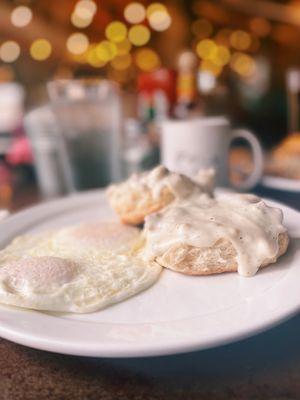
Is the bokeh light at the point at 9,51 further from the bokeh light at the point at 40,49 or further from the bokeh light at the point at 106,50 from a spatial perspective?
the bokeh light at the point at 106,50

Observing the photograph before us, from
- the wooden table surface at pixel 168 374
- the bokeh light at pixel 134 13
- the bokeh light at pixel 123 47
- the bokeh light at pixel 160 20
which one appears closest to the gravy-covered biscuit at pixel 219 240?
the wooden table surface at pixel 168 374

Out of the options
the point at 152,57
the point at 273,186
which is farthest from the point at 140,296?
the point at 152,57

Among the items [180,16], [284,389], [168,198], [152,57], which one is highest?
[180,16]

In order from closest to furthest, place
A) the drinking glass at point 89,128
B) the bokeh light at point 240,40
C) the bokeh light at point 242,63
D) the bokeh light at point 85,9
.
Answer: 1. the drinking glass at point 89,128
2. the bokeh light at point 85,9
3. the bokeh light at point 240,40
4. the bokeh light at point 242,63

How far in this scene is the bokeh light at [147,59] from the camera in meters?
9.05

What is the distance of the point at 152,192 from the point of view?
1.00 meters

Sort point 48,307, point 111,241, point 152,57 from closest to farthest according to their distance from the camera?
point 48,307, point 111,241, point 152,57

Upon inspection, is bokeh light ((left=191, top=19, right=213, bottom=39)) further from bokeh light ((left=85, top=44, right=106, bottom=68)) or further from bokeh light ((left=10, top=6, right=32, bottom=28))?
bokeh light ((left=10, top=6, right=32, bottom=28))

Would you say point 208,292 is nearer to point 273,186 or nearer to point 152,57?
point 273,186

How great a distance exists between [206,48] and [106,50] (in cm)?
223

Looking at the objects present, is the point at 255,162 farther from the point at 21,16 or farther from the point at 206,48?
the point at 206,48

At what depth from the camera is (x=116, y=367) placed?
590mm

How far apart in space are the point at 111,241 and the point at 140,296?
0.24 meters

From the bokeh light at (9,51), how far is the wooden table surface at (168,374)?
7.64m
